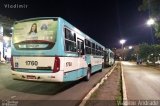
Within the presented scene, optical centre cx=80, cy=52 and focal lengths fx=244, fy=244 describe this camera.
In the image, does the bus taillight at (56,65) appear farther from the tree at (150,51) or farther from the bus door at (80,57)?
the tree at (150,51)

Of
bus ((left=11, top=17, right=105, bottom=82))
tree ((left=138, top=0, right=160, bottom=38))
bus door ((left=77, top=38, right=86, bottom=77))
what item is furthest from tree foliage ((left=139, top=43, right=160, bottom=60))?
bus ((left=11, top=17, right=105, bottom=82))

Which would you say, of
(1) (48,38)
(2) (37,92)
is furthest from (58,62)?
(2) (37,92)

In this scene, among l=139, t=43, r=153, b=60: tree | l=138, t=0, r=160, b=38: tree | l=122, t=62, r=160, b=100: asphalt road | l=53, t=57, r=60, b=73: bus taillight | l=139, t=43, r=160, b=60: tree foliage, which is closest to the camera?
l=53, t=57, r=60, b=73: bus taillight

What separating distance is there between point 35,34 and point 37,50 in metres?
0.75

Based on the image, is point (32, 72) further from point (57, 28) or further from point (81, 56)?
point (81, 56)

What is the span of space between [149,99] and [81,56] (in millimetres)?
5156

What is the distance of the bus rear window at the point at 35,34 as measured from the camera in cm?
1034

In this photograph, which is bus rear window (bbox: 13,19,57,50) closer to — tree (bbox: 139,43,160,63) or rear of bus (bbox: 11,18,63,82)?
rear of bus (bbox: 11,18,63,82)

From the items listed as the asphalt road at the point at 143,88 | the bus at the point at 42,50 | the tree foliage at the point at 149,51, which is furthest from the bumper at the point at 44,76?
the tree foliage at the point at 149,51

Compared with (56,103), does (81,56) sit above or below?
above

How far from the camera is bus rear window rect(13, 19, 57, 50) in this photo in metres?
10.3

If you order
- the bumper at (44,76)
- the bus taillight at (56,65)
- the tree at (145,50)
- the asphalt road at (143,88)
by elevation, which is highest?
the tree at (145,50)

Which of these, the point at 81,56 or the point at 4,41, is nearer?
the point at 81,56

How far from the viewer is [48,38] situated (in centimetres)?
1034
